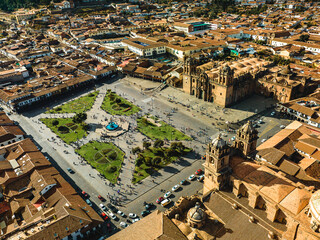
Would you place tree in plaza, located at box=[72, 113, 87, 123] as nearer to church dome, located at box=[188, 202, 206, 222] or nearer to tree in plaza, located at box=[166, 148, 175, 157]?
tree in plaza, located at box=[166, 148, 175, 157]

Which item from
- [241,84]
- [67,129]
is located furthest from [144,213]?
[241,84]

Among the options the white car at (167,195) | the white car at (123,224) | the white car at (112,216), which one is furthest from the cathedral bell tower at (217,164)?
the white car at (112,216)

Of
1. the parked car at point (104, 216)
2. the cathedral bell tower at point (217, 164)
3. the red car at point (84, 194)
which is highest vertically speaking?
the cathedral bell tower at point (217, 164)

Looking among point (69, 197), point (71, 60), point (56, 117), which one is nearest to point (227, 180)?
point (69, 197)

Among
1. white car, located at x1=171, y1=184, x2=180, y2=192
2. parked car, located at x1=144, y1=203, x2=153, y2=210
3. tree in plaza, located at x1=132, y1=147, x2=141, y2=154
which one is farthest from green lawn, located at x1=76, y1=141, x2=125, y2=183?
white car, located at x1=171, y1=184, x2=180, y2=192

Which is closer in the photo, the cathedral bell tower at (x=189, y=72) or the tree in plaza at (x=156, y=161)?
the tree in plaza at (x=156, y=161)

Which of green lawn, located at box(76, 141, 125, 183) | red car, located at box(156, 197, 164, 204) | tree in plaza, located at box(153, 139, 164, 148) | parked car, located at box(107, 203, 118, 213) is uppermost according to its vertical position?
tree in plaza, located at box(153, 139, 164, 148)

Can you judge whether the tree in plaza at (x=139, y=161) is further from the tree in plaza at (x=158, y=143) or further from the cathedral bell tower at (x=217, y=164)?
the cathedral bell tower at (x=217, y=164)
